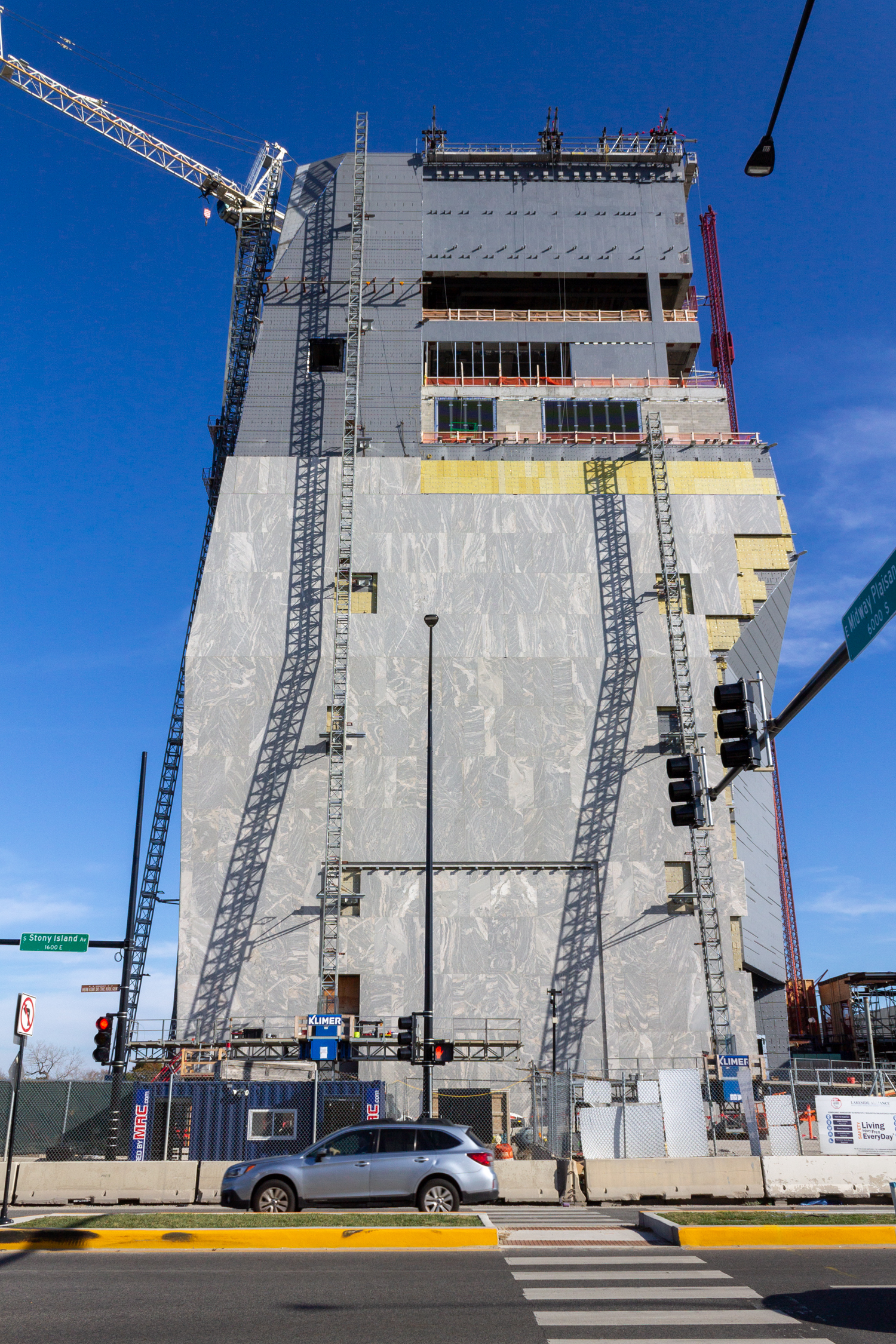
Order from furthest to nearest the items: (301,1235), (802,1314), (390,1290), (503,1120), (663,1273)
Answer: (503,1120), (301,1235), (663,1273), (390,1290), (802,1314)

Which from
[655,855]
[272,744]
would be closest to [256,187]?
[272,744]

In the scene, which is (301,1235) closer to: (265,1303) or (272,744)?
(265,1303)

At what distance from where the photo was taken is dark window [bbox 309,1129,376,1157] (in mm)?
16719

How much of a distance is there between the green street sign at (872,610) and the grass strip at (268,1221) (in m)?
10.2

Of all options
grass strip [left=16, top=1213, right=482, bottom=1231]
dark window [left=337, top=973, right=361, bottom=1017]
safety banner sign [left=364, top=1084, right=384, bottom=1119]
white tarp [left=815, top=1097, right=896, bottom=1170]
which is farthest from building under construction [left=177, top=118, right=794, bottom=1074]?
grass strip [left=16, top=1213, right=482, bottom=1231]

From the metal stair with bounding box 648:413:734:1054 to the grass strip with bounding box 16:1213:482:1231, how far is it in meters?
21.1

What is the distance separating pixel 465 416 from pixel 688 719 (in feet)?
59.8

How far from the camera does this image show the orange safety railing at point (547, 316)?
51656 mm

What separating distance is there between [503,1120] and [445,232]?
1616 inches

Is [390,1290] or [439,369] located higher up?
[439,369]

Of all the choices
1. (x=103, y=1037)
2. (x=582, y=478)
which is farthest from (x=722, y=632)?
(x=103, y=1037)

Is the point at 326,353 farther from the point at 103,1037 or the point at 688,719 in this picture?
the point at 103,1037

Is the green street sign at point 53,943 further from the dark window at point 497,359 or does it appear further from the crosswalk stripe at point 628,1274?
the dark window at point 497,359

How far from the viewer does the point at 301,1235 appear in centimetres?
1430
